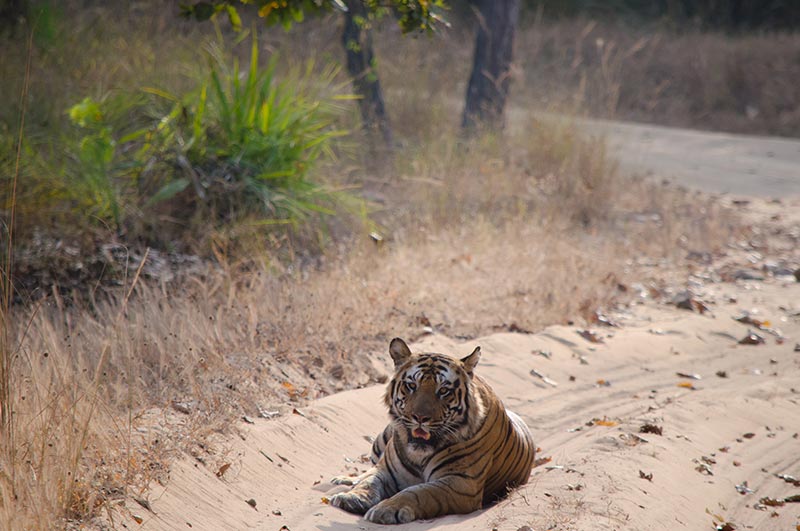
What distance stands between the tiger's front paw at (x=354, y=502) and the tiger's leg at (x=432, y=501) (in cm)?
11

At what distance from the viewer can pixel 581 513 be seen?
4.61 meters

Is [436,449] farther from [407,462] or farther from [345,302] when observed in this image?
[345,302]

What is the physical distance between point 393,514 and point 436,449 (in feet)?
1.50

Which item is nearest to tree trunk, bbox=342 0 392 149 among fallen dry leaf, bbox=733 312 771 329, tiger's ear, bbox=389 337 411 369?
fallen dry leaf, bbox=733 312 771 329

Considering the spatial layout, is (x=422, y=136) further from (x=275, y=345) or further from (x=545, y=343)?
(x=275, y=345)

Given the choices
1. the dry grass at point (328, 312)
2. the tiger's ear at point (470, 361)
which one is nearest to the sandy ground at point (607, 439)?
the dry grass at point (328, 312)

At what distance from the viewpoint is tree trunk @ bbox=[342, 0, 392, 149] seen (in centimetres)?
1252

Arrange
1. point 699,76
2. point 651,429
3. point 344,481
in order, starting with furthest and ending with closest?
point 699,76, point 651,429, point 344,481

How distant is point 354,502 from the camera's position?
184 inches

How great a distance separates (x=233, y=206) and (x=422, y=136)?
14.5 ft

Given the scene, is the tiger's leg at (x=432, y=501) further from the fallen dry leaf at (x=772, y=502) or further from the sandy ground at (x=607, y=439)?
the fallen dry leaf at (x=772, y=502)

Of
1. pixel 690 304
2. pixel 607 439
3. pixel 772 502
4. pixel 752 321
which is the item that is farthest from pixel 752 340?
pixel 772 502

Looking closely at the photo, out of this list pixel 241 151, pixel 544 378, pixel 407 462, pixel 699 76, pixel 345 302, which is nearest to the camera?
pixel 407 462

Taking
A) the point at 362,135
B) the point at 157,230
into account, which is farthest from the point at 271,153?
the point at 362,135
